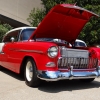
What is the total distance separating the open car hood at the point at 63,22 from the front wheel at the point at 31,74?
32.2 inches

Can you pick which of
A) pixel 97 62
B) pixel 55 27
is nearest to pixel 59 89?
pixel 97 62

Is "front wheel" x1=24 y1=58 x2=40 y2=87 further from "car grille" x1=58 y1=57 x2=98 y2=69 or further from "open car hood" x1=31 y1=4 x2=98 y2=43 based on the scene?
"open car hood" x1=31 y1=4 x2=98 y2=43

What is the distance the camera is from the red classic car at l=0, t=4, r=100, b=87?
5418 millimetres

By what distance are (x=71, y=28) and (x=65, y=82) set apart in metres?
1.58

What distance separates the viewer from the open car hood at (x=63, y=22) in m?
5.88

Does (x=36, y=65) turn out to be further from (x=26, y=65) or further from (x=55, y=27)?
(x=55, y=27)

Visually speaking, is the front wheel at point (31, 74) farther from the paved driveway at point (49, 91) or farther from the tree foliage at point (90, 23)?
the tree foliage at point (90, 23)

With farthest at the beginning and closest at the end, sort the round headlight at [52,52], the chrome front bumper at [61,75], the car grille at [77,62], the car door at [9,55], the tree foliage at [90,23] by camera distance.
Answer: the tree foliage at [90,23] → the car door at [9,55] → the car grille at [77,62] → the round headlight at [52,52] → the chrome front bumper at [61,75]

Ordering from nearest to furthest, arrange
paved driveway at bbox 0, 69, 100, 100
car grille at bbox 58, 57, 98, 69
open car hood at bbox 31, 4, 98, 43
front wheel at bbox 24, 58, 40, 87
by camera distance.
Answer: paved driveway at bbox 0, 69, 100, 100, car grille at bbox 58, 57, 98, 69, front wheel at bbox 24, 58, 40, 87, open car hood at bbox 31, 4, 98, 43

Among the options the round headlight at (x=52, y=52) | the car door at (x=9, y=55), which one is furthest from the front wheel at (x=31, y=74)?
the car door at (x=9, y=55)

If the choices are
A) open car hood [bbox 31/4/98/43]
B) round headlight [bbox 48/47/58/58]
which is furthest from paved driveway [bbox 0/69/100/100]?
open car hood [bbox 31/4/98/43]

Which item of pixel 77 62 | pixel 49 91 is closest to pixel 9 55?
pixel 49 91

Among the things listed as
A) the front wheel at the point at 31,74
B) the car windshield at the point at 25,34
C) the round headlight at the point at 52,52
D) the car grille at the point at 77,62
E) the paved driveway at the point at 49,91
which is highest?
the car windshield at the point at 25,34

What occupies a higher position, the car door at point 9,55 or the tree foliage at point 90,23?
the tree foliage at point 90,23
